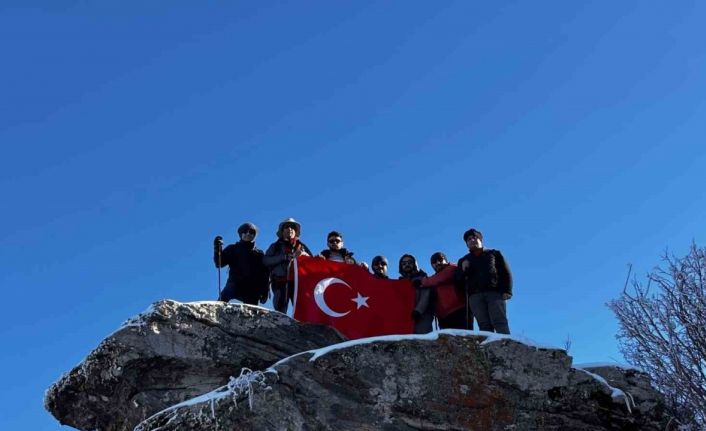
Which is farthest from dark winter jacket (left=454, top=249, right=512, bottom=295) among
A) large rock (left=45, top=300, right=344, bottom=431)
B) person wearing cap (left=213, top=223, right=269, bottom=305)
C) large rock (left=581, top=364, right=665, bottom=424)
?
person wearing cap (left=213, top=223, right=269, bottom=305)

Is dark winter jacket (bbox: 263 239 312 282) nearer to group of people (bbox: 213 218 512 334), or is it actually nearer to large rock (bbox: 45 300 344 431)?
group of people (bbox: 213 218 512 334)

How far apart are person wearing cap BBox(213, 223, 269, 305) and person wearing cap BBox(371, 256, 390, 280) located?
6.70 feet

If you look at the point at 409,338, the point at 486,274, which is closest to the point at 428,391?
the point at 409,338

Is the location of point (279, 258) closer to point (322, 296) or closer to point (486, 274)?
point (322, 296)

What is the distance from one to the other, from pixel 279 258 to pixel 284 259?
90 mm

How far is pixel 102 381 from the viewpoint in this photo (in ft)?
38.2

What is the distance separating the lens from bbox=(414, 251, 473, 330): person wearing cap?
41.7ft

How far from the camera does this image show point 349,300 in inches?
521

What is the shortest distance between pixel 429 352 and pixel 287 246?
14.0ft

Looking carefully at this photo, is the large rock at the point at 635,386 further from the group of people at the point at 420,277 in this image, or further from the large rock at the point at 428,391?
the group of people at the point at 420,277

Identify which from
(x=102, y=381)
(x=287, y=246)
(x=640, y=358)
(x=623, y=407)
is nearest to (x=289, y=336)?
(x=287, y=246)

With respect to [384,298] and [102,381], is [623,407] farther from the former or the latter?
[102,381]

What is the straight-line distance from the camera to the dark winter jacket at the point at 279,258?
13.2m

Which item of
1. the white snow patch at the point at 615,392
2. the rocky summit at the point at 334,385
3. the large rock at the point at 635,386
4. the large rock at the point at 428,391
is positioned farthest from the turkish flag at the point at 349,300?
the white snow patch at the point at 615,392
